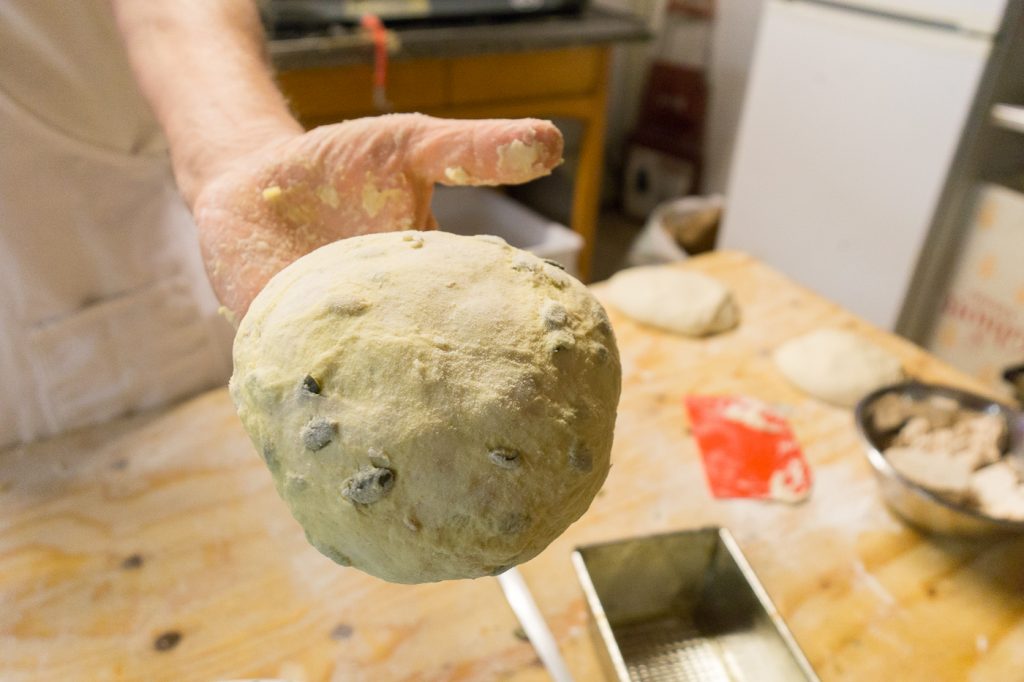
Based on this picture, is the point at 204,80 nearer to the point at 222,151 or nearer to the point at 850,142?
the point at 222,151

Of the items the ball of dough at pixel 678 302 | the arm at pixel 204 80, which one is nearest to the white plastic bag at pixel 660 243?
the ball of dough at pixel 678 302

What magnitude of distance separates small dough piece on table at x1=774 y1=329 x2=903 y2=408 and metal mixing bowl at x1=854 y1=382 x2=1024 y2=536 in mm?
90

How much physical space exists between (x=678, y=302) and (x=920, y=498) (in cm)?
64

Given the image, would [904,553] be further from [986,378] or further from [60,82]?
[60,82]

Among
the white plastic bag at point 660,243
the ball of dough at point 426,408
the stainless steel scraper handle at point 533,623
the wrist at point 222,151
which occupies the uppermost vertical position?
the wrist at point 222,151

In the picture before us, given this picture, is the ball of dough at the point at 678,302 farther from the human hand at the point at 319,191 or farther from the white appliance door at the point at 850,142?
the human hand at the point at 319,191

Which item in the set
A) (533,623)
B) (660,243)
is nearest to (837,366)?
(533,623)

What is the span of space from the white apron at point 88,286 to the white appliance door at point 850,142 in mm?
1869

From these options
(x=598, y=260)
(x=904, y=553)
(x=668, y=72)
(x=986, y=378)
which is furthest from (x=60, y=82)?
(x=668, y=72)

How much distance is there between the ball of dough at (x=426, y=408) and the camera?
0.53 m

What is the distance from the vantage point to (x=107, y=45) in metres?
1.06

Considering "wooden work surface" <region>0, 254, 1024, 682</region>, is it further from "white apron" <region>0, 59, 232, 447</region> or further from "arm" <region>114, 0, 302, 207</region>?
"arm" <region>114, 0, 302, 207</region>

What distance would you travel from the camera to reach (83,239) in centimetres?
109

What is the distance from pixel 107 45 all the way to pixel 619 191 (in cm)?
325
